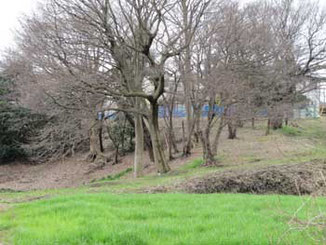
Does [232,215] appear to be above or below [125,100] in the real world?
below

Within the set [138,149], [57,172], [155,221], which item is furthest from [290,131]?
[155,221]

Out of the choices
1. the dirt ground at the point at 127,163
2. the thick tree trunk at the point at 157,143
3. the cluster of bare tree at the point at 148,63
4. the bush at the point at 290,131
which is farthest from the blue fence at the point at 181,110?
the bush at the point at 290,131

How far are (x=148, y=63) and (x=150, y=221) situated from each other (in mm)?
13331

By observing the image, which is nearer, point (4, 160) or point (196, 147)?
point (196, 147)

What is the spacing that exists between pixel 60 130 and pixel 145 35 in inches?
248

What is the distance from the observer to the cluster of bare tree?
53.0 ft

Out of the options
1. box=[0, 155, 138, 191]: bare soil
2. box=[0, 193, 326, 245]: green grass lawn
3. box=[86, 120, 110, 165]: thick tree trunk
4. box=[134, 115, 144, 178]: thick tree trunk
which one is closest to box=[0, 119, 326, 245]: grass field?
box=[0, 193, 326, 245]: green grass lawn

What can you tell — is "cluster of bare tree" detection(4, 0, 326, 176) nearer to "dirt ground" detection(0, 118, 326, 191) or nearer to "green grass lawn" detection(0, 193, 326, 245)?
"dirt ground" detection(0, 118, 326, 191)

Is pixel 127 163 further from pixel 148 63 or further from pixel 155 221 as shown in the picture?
pixel 155 221

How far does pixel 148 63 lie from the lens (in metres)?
19.0

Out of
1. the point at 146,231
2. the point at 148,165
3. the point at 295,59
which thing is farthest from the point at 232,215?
the point at 295,59

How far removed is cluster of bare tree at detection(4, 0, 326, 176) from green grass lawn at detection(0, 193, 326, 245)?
874 cm

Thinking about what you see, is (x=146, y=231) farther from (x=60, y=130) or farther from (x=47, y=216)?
(x=60, y=130)

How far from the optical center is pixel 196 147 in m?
25.6
